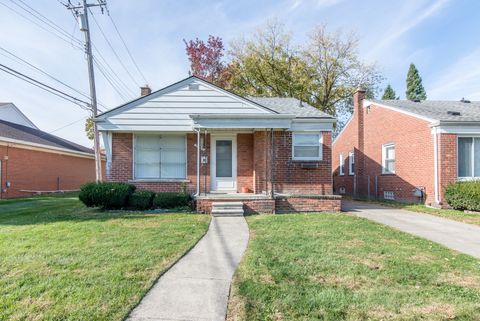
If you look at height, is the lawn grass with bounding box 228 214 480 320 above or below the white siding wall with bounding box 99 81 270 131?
below

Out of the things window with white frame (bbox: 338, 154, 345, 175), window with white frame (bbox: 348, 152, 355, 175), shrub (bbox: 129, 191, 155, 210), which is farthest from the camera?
window with white frame (bbox: 338, 154, 345, 175)

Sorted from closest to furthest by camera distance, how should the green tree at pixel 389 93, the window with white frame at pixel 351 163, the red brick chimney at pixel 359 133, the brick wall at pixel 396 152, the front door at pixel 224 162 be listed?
the front door at pixel 224 162, the brick wall at pixel 396 152, the red brick chimney at pixel 359 133, the window with white frame at pixel 351 163, the green tree at pixel 389 93

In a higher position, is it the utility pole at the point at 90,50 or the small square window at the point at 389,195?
the utility pole at the point at 90,50

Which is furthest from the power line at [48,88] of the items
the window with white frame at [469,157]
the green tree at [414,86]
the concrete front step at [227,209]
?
the green tree at [414,86]

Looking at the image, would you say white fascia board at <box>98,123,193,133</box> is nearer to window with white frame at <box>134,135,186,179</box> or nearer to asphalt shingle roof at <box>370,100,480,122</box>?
window with white frame at <box>134,135,186,179</box>

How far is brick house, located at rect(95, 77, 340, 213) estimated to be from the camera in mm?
10445

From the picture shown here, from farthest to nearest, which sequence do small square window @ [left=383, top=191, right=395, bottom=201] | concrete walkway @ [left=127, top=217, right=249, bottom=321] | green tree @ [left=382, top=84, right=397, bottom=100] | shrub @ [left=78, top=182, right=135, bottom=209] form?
green tree @ [left=382, top=84, right=397, bottom=100]
small square window @ [left=383, top=191, right=395, bottom=201]
shrub @ [left=78, top=182, right=135, bottom=209]
concrete walkway @ [left=127, top=217, right=249, bottom=321]

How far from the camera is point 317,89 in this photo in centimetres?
2845

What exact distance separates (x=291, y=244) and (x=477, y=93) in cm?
2908

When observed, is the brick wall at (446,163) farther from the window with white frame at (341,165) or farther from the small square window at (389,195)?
the window with white frame at (341,165)

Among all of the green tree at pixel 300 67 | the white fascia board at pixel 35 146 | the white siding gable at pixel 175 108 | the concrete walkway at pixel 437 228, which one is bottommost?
the concrete walkway at pixel 437 228

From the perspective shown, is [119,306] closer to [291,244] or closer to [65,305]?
[65,305]

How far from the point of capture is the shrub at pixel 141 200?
32.0 ft

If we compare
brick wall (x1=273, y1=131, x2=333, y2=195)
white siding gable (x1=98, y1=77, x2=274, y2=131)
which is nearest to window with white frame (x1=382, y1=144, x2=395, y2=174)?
brick wall (x1=273, y1=131, x2=333, y2=195)
